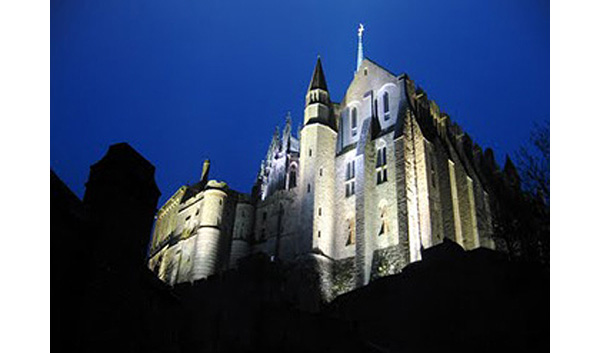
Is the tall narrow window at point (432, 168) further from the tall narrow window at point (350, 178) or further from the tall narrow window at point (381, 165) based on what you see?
the tall narrow window at point (350, 178)

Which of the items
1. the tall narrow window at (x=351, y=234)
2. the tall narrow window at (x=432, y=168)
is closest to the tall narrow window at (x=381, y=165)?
the tall narrow window at (x=432, y=168)

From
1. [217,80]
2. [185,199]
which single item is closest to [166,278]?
[185,199]

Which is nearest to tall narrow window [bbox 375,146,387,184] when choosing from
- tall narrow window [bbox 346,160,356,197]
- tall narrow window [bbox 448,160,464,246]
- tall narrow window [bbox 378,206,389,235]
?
tall narrow window [bbox 378,206,389,235]

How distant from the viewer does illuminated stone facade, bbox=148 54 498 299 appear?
32312 millimetres

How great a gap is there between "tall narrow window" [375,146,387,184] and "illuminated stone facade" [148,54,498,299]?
8cm

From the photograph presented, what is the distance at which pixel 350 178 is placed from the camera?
38.2 meters

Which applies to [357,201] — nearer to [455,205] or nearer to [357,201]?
[357,201]

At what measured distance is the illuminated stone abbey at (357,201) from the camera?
32.3m

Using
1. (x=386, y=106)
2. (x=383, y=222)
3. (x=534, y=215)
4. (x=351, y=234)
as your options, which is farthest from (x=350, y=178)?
(x=534, y=215)

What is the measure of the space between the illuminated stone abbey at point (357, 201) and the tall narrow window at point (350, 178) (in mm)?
98

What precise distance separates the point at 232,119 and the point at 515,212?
182536 mm

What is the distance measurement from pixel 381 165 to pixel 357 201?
3.14 m

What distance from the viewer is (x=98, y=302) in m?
9.62
